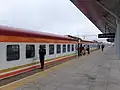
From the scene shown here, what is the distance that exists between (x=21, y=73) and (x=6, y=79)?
1.98 m

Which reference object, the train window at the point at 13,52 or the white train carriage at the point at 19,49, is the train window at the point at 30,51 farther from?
the train window at the point at 13,52

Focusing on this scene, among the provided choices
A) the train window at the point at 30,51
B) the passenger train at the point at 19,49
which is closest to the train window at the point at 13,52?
the passenger train at the point at 19,49

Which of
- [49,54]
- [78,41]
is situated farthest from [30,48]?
[78,41]

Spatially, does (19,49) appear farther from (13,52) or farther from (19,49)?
(13,52)

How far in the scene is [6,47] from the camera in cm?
1207

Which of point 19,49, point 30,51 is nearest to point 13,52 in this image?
point 19,49

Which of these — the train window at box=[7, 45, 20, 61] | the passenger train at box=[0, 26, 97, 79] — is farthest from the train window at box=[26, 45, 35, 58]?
the train window at box=[7, 45, 20, 61]

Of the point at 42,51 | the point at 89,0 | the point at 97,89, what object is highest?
the point at 89,0

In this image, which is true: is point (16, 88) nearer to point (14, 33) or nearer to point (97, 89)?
point (97, 89)

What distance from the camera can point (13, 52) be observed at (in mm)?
12898

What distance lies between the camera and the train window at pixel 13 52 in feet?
40.7

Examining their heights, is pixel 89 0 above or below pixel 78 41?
above

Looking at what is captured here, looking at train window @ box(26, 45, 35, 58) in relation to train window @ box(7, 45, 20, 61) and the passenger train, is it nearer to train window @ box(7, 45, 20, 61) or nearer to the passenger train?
the passenger train

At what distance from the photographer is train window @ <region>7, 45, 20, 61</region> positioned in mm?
12413
